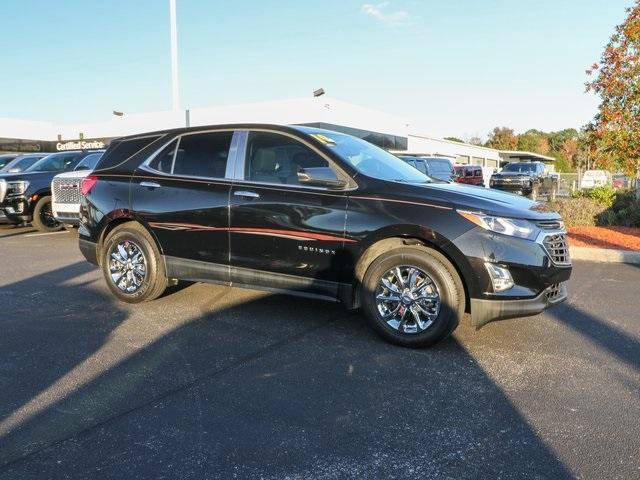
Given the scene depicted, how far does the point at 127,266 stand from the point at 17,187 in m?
7.77

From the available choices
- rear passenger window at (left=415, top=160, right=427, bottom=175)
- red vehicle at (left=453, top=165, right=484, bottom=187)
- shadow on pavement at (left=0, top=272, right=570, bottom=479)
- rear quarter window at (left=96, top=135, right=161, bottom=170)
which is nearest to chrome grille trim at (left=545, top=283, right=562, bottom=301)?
shadow on pavement at (left=0, top=272, right=570, bottom=479)

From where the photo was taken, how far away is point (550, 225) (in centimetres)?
495

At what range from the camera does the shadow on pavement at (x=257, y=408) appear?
3.11m

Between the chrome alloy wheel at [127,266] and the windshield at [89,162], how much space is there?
7125mm

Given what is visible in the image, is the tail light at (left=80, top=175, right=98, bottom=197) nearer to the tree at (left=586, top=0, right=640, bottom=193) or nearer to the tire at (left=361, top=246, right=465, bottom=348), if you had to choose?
the tire at (left=361, top=246, right=465, bottom=348)

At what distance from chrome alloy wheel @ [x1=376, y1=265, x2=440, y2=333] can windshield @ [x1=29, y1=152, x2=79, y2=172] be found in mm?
10904

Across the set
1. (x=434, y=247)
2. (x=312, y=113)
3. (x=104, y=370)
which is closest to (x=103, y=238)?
(x=104, y=370)

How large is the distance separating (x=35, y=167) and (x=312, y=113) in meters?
24.3

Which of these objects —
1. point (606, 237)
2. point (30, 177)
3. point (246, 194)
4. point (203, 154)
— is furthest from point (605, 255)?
point (30, 177)

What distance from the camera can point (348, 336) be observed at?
5273 mm

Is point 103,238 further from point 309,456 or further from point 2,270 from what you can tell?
point 309,456

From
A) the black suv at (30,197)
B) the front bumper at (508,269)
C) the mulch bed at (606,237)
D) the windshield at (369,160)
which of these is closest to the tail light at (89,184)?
the windshield at (369,160)

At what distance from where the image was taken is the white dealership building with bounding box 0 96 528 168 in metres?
36.8

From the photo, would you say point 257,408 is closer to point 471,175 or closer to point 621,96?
point 621,96
